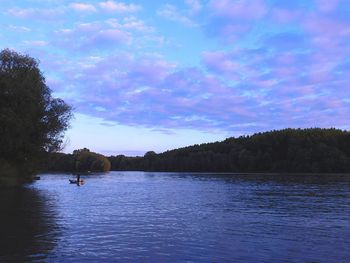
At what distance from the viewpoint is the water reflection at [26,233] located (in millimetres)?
19766

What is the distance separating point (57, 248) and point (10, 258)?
9.05 ft

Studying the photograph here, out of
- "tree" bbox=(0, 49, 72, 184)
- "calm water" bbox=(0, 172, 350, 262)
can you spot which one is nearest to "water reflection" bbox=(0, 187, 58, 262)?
"calm water" bbox=(0, 172, 350, 262)

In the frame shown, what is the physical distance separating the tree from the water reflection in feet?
85.0

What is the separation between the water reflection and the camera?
19766 millimetres

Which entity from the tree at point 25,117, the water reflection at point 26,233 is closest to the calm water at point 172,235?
the water reflection at point 26,233

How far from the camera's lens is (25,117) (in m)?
64.7

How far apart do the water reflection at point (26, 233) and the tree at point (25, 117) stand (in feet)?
85.0

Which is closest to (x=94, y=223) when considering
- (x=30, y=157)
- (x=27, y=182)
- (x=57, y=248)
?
(x=57, y=248)

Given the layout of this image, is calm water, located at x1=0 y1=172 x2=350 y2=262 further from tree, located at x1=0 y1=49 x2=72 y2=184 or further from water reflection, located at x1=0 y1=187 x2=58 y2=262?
tree, located at x1=0 y1=49 x2=72 y2=184

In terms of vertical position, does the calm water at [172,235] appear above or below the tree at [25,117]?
below

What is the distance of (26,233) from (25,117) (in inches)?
1643

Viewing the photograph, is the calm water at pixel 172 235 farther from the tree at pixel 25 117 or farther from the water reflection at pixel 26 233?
the tree at pixel 25 117

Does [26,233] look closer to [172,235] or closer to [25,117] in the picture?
[172,235]

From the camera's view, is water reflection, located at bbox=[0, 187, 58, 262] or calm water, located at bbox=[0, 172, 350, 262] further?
calm water, located at bbox=[0, 172, 350, 262]
